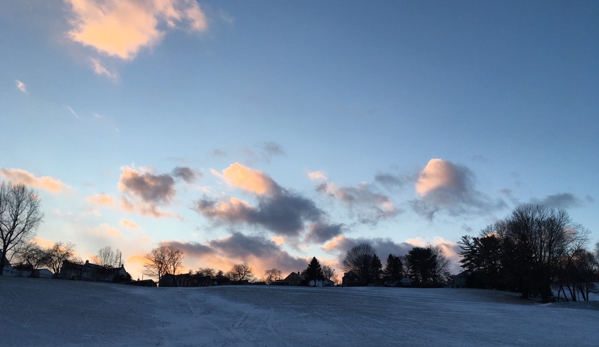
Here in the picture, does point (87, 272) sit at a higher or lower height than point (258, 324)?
lower

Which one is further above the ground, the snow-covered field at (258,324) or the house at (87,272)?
the snow-covered field at (258,324)

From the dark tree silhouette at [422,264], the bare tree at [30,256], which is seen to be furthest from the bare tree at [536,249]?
the bare tree at [30,256]

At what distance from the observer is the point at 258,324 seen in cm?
2509

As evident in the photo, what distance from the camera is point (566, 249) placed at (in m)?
60.2

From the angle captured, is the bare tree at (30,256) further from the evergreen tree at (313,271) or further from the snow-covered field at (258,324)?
the evergreen tree at (313,271)

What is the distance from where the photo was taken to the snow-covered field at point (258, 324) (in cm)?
1952

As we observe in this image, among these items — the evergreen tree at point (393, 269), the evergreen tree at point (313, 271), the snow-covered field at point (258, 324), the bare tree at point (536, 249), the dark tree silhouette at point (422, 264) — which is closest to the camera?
the snow-covered field at point (258, 324)

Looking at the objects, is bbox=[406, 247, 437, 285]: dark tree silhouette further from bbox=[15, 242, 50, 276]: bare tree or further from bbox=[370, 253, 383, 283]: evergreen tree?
bbox=[15, 242, 50, 276]: bare tree

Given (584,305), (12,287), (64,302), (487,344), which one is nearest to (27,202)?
(12,287)

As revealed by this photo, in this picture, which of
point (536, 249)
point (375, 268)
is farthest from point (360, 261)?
point (536, 249)

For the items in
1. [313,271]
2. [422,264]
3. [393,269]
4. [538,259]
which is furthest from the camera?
[393,269]

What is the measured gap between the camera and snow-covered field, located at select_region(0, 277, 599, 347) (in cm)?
1952

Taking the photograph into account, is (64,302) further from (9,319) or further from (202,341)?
(202,341)

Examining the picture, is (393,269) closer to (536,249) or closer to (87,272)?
(536,249)
